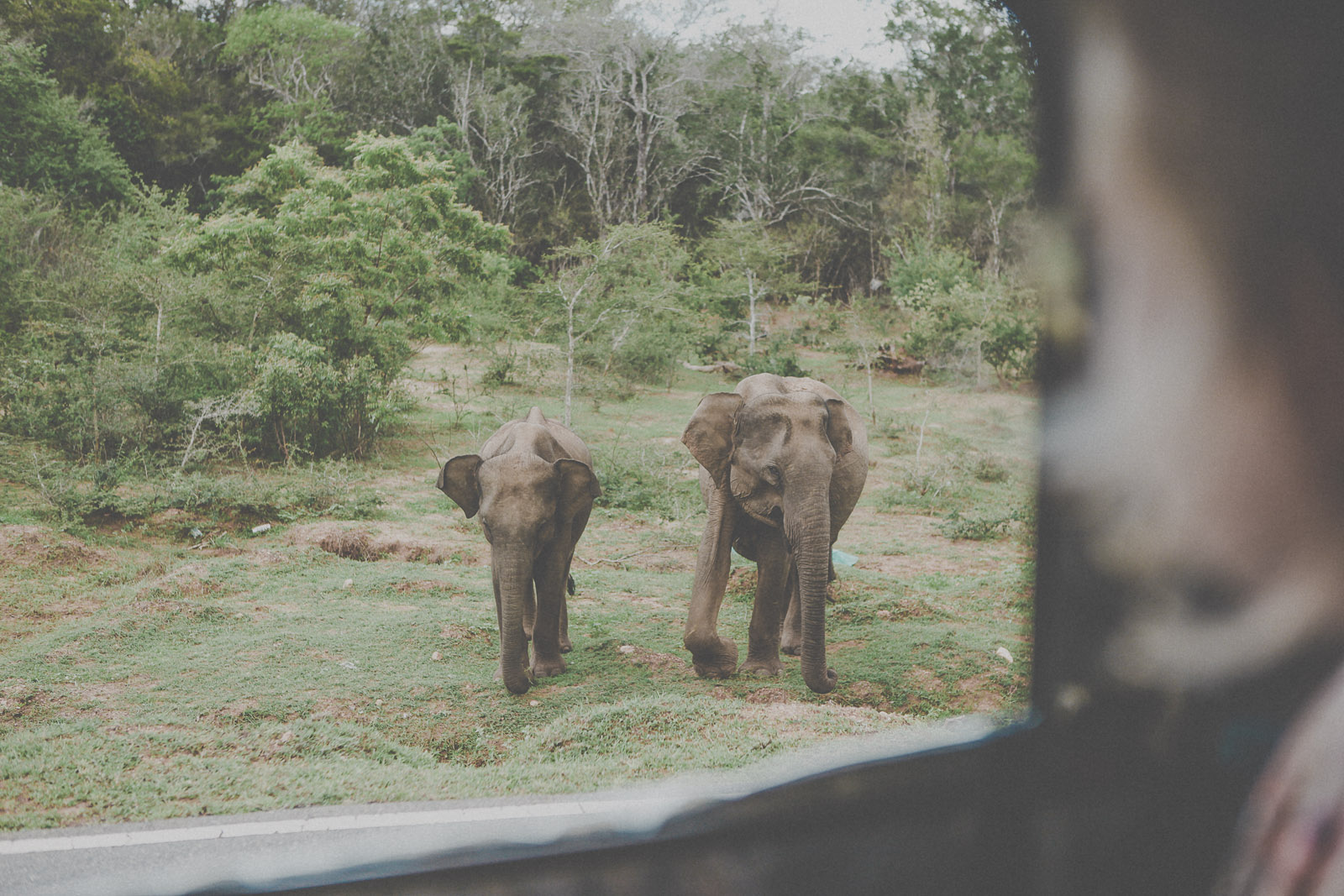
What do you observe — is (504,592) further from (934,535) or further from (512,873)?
(934,535)

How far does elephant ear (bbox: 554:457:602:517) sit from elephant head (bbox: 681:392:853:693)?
622mm

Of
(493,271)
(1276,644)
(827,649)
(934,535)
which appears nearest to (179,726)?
(827,649)

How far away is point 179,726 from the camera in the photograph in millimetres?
4375

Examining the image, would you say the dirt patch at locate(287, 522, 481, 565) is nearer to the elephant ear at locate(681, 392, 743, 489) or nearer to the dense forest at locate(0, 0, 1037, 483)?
the dense forest at locate(0, 0, 1037, 483)

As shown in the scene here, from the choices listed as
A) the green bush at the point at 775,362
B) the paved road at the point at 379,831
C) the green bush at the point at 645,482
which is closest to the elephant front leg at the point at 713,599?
the paved road at the point at 379,831

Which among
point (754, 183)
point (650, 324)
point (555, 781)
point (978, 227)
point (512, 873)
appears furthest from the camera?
point (754, 183)

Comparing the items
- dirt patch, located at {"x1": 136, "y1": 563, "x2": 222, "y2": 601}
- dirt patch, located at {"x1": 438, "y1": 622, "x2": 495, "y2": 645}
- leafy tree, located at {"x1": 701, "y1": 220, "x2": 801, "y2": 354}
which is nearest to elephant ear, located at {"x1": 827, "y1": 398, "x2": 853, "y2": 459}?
dirt patch, located at {"x1": 438, "y1": 622, "x2": 495, "y2": 645}

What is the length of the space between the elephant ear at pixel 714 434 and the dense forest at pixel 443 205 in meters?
1.26

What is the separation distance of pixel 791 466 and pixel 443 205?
32.7ft

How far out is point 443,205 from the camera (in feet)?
44.8

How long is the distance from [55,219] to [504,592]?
14382 millimetres

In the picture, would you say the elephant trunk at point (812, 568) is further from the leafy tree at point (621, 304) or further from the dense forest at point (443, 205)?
the leafy tree at point (621, 304)

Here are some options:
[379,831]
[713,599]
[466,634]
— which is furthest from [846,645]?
[379,831]

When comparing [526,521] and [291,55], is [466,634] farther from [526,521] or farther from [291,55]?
[291,55]
